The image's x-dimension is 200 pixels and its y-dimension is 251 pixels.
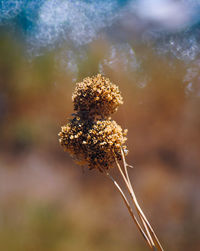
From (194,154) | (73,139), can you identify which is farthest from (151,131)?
(73,139)

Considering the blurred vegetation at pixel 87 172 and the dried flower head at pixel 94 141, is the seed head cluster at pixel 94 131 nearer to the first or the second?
the dried flower head at pixel 94 141

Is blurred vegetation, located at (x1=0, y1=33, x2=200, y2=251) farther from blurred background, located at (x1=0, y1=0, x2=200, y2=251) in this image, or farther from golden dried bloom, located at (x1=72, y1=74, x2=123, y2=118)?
golden dried bloom, located at (x1=72, y1=74, x2=123, y2=118)

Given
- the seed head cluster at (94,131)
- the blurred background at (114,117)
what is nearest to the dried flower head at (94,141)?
the seed head cluster at (94,131)

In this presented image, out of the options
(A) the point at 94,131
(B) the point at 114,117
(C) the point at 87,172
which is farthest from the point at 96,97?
(C) the point at 87,172

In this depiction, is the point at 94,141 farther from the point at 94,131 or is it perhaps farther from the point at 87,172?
the point at 87,172

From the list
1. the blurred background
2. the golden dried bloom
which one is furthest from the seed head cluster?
the blurred background

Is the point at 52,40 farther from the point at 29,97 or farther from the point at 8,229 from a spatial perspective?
the point at 8,229
